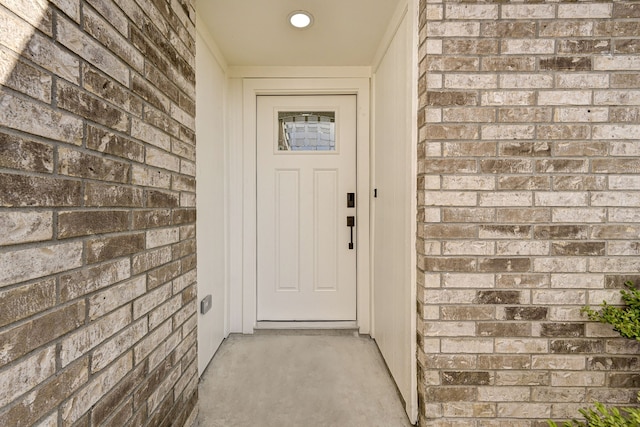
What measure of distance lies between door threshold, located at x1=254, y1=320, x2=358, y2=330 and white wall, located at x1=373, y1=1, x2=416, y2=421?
0.28 meters

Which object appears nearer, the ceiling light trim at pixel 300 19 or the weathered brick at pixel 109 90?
the weathered brick at pixel 109 90

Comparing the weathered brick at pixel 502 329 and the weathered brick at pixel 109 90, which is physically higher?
the weathered brick at pixel 109 90

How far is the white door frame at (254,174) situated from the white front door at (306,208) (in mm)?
68

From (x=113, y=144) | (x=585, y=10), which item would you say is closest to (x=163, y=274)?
(x=113, y=144)

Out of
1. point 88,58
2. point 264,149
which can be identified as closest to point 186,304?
point 88,58

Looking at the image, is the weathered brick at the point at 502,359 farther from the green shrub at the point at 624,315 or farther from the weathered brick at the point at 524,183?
the weathered brick at the point at 524,183

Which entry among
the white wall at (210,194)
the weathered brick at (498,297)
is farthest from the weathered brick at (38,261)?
the weathered brick at (498,297)

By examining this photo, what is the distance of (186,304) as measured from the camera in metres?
1.41

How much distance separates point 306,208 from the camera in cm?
254

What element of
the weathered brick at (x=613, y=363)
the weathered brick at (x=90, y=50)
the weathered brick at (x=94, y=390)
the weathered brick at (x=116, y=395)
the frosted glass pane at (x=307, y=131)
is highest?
the frosted glass pane at (x=307, y=131)

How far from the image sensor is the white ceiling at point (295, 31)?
1699 millimetres

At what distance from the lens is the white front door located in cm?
254

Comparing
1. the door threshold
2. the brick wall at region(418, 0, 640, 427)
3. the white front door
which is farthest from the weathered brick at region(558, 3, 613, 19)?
the door threshold

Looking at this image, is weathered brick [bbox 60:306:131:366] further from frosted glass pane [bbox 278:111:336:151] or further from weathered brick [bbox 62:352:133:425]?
frosted glass pane [bbox 278:111:336:151]
